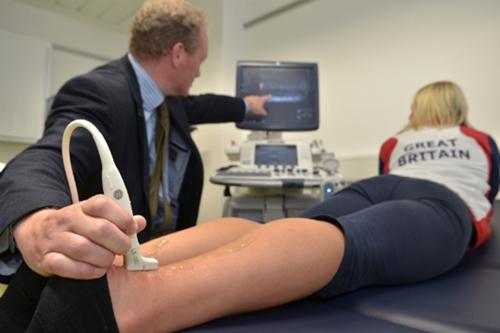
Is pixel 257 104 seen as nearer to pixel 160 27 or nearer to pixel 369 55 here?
pixel 160 27

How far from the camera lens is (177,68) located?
4.67 ft

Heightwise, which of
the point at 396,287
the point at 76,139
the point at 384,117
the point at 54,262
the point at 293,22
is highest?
the point at 293,22

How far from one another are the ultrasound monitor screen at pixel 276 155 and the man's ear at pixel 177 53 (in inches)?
27.2

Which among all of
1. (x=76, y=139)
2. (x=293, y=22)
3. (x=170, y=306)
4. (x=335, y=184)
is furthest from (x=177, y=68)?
(x=293, y=22)

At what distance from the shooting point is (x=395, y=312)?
2.22ft

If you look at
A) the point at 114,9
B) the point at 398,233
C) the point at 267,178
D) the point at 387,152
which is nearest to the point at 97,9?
the point at 114,9

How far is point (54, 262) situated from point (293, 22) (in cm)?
261

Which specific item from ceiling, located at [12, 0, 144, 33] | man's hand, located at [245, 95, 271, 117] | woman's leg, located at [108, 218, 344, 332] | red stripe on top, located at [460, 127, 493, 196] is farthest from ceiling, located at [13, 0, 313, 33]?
woman's leg, located at [108, 218, 344, 332]

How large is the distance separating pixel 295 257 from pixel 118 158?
2.20ft

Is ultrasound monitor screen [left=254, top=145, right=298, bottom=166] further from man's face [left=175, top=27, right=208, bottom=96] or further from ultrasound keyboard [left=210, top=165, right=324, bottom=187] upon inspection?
man's face [left=175, top=27, right=208, bottom=96]

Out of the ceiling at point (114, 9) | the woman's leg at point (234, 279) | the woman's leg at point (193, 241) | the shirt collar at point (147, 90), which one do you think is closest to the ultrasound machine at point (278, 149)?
the shirt collar at point (147, 90)

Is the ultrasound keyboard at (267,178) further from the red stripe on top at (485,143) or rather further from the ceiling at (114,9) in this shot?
the ceiling at (114,9)

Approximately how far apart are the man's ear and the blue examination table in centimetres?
100

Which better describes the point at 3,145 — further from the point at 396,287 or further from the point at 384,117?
the point at 396,287
